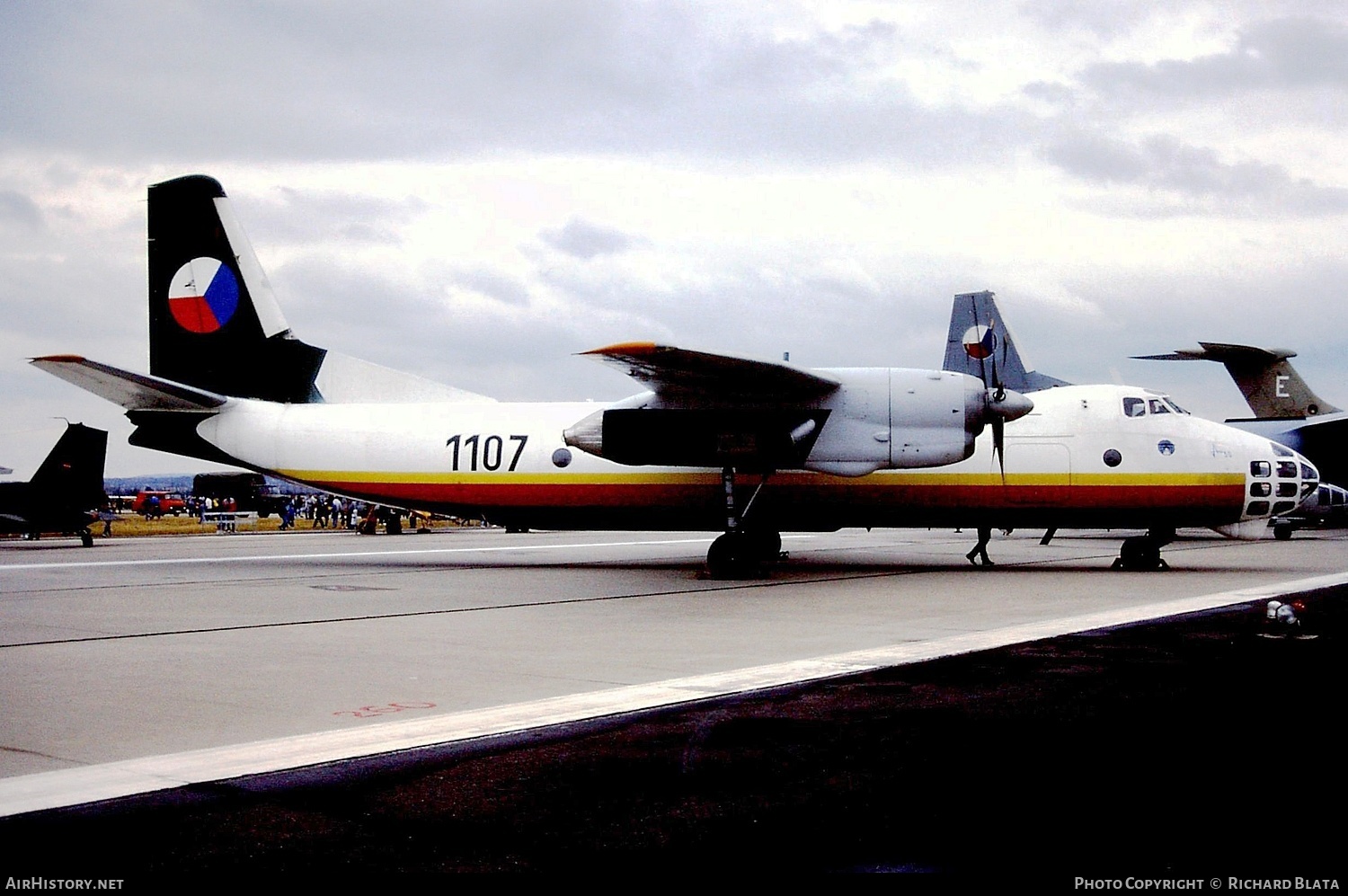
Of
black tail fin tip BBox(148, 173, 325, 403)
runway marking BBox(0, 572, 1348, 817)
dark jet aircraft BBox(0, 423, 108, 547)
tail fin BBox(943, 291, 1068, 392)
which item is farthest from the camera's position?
tail fin BBox(943, 291, 1068, 392)

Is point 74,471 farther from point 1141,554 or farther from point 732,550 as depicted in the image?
point 1141,554

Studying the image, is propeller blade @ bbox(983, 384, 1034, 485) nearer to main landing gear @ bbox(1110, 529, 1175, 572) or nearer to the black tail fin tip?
main landing gear @ bbox(1110, 529, 1175, 572)

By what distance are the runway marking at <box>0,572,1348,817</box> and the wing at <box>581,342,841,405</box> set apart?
6894 millimetres

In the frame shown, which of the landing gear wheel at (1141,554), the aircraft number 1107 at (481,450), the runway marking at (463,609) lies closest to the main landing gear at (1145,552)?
the landing gear wheel at (1141,554)

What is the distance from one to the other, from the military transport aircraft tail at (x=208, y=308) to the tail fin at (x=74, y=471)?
1208cm

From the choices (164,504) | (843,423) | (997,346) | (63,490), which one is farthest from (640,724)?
(164,504)

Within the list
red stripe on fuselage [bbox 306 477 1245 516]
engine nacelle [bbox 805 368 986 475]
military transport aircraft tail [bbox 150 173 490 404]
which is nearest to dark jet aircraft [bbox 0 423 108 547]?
military transport aircraft tail [bbox 150 173 490 404]

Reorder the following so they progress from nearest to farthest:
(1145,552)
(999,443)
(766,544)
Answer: (999,443), (1145,552), (766,544)

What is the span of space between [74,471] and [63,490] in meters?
0.61

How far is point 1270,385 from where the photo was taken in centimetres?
4459

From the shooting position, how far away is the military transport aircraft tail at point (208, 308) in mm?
22688

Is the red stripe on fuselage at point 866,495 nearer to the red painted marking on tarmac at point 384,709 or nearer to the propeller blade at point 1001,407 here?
the propeller blade at point 1001,407

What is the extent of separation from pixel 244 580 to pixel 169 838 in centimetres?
1540

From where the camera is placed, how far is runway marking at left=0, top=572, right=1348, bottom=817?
5.66 meters
